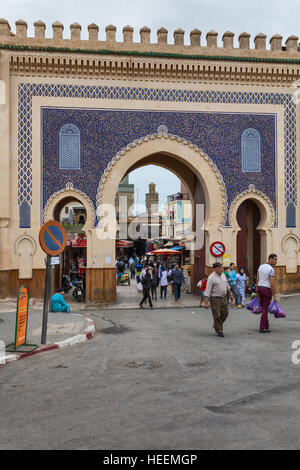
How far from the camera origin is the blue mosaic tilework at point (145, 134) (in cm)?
1761

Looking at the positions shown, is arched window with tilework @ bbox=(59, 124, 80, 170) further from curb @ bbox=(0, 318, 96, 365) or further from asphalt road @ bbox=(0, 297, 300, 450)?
asphalt road @ bbox=(0, 297, 300, 450)

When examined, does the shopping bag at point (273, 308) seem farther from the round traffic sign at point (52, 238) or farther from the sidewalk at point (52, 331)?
the round traffic sign at point (52, 238)

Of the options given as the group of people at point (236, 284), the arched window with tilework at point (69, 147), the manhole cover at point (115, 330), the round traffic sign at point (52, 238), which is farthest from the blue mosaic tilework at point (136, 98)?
the round traffic sign at point (52, 238)

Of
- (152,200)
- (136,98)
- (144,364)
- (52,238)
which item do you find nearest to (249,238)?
(136,98)

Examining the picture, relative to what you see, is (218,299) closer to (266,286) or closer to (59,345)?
(266,286)

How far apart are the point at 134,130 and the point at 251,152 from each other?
4694mm

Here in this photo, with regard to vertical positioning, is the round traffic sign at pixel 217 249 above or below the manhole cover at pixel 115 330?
above

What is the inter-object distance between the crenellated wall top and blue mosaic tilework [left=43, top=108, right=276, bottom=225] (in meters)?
2.36

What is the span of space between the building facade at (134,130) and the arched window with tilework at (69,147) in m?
0.04

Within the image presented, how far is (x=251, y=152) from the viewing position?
1855cm

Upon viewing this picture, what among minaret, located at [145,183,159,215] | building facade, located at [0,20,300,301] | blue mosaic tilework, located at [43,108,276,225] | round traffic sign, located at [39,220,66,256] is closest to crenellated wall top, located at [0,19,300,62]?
building facade, located at [0,20,300,301]

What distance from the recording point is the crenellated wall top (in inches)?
685

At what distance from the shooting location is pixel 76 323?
1129 centimetres
